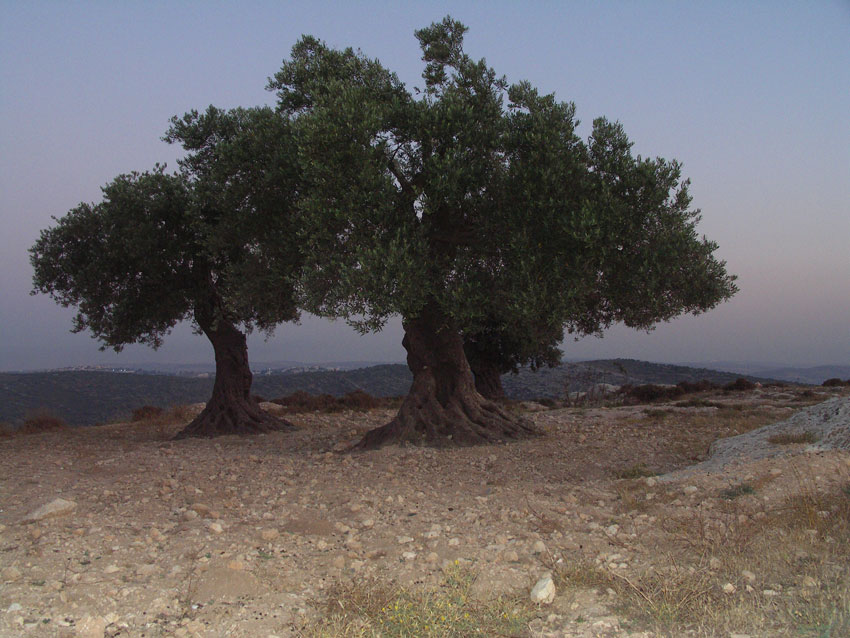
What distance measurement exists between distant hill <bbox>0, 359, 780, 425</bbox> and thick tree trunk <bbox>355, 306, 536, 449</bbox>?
1599cm

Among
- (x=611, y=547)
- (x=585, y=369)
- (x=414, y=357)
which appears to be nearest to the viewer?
(x=611, y=547)

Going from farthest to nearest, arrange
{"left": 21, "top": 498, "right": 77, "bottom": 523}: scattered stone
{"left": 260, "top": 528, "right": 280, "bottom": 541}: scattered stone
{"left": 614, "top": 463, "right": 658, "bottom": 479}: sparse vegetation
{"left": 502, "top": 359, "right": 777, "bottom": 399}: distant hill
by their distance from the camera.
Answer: {"left": 502, "top": 359, "right": 777, "bottom": 399}: distant hill, {"left": 614, "top": 463, "right": 658, "bottom": 479}: sparse vegetation, {"left": 21, "top": 498, "right": 77, "bottom": 523}: scattered stone, {"left": 260, "top": 528, "right": 280, "bottom": 541}: scattered stone

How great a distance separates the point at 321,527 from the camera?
758cm

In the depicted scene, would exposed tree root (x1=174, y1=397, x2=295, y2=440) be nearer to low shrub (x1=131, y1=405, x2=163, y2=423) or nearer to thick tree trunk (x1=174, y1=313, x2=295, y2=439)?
thick tree trunk (x1=174, y1=313, x2=295, y2=439)

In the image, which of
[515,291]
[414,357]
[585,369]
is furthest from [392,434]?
[585,369]

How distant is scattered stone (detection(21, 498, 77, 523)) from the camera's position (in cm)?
766

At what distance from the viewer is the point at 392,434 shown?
15.4 metres

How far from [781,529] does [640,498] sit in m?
2.16

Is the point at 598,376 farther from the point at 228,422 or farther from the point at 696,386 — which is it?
the point at 228,422

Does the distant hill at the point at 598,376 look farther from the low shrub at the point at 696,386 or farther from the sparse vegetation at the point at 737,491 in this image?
the sparse vegetation at the point at 737,491

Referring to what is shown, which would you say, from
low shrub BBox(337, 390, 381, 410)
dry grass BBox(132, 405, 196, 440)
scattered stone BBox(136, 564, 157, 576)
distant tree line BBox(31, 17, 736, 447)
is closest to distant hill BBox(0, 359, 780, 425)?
dry grass BBox(132, 405, 196, 440)

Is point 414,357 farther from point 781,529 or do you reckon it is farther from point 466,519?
point 781,529

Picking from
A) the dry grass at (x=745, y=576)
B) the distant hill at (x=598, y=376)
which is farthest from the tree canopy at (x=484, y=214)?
the distant hill at (x=598, y=376)

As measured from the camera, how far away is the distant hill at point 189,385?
100.0 ft
